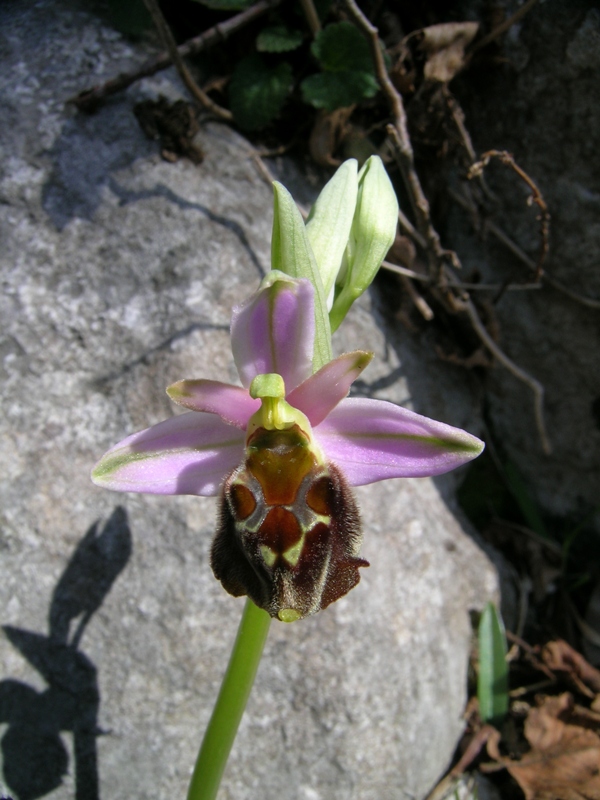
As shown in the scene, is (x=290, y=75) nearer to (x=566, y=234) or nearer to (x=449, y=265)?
(x=449, y=265)

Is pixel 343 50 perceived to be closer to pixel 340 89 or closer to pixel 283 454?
pixel 340 89

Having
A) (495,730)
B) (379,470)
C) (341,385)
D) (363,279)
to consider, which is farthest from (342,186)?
(495,730)

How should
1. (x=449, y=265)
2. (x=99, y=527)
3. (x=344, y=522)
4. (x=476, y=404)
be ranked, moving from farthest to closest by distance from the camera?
(x=476, y=404) → (x=449, y=265) → (x=99, y=527) → (x=344, y=522)

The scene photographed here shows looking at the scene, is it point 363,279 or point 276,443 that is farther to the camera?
point 363,279

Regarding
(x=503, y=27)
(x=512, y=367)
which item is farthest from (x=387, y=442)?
(x=503, y=27)

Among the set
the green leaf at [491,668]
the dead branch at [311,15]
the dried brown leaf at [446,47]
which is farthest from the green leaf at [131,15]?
the green leaf at [491,668]

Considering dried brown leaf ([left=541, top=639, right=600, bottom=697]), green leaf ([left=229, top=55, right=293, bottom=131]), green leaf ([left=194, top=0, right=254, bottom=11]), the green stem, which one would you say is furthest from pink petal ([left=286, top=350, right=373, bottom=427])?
dried brown leaf ([left=541, top=639, right=600, bottom=697])

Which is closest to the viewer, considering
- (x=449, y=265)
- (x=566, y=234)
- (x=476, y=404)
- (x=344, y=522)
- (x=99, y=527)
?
(x=344, y=522)

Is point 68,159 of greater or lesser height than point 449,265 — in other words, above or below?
above
